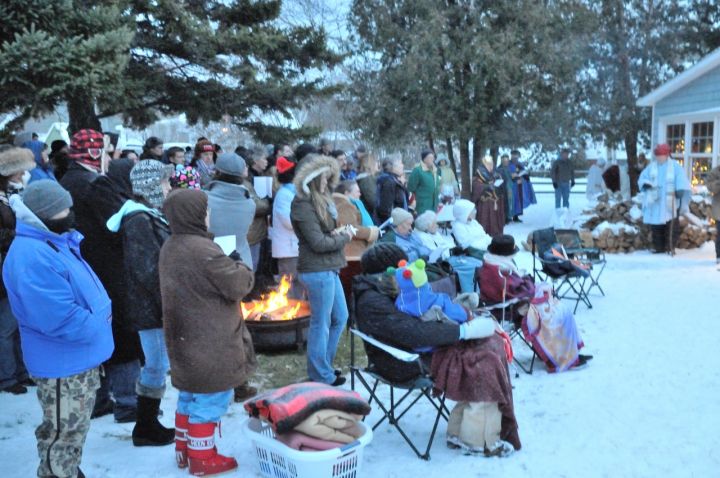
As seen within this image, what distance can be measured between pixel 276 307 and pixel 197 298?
9.37 feet

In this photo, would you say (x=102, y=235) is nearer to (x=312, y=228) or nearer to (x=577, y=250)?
(x=312, y=228)

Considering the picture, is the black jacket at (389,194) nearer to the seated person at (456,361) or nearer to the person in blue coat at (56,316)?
the seated person at (456,361)

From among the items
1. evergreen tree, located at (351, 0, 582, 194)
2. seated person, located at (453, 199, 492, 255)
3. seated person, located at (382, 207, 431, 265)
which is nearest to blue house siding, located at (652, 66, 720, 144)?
evergreen tree, located at (351, 0, 582, 194)

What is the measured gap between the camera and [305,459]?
362cm

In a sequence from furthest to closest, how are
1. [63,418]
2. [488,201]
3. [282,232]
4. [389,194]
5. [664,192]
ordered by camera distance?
[488,201] → [664,192] → [389,194] → [282,232] → [63,418]

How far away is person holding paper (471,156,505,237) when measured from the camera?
13133mm

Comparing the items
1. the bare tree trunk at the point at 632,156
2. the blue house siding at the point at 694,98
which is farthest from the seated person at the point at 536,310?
the bare tree trunk at the point at 632,156

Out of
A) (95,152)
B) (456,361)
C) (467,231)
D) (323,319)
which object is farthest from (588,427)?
(95,152)

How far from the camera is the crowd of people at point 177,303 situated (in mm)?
3432

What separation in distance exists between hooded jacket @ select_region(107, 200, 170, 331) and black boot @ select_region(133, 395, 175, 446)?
1.74ft

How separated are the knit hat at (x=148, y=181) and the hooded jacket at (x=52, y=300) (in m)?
0.94

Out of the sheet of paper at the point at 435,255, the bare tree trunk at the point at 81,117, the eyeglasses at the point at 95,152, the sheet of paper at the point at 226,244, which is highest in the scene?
the bare tree trunk at the point at 81,117

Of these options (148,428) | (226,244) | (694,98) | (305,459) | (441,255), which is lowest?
(148,428)

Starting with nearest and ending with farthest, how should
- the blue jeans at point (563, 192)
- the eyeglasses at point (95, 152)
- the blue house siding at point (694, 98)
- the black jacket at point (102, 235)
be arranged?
the black jacket at point (102, 235) < the eyeglasses at point (95, 152) < the blue house siding at point (694, 98) < the blue jeans at point (563, 192)
